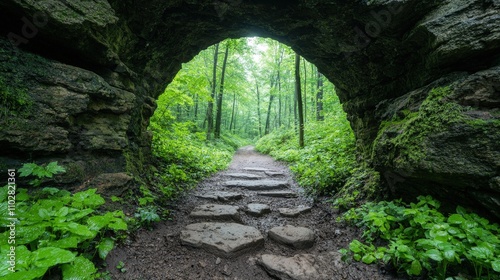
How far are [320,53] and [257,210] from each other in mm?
4227

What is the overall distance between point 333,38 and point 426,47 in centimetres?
188

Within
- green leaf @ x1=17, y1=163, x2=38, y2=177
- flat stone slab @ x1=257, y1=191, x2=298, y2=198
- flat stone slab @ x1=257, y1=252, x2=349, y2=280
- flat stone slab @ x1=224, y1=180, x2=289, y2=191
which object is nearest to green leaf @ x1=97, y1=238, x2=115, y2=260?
green leaf @ x1=17, y1=163, x2=38, y2=177

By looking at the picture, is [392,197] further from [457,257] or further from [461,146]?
[457,257]

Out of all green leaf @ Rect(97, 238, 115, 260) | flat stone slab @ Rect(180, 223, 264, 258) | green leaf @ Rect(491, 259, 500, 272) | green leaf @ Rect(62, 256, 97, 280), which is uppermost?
green leaf @ Rect(491, 259, 500, 272)

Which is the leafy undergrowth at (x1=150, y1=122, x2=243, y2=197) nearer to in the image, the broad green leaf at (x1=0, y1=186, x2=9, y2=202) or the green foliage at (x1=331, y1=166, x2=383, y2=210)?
the broad green leaf at (x1=0, y1=186, x2=9, y2=202)

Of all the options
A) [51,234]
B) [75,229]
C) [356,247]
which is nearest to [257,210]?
[356,247]

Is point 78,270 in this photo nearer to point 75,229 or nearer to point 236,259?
point 75,229

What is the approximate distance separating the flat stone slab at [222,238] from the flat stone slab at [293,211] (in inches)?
49.6

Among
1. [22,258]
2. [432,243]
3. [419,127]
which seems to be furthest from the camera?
[419,127]

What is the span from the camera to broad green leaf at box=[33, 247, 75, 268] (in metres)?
1.76

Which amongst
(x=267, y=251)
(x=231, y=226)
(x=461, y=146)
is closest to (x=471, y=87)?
(x=461, y=146)

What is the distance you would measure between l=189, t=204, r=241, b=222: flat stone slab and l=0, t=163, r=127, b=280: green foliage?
202cm

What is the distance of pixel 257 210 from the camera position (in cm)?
498

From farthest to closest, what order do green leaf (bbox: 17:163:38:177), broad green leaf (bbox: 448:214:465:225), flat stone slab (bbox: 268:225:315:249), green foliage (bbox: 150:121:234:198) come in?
green foliage (bbox: 150:121:234:198), flat stone slab (bbox: 268:225:315:249), green leaf (bbox: 17:163:38:177), broad green leaf (bbox: 448:214:465:225)
